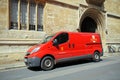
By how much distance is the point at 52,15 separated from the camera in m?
15.2

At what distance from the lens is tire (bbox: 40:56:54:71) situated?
983cm

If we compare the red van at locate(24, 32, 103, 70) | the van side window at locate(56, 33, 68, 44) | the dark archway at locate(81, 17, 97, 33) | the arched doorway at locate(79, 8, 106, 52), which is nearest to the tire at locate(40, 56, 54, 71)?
the red van at locate(24, 32, 103, 70)

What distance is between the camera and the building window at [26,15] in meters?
13.0

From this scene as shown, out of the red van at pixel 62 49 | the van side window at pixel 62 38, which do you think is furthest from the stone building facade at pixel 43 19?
the van side window at pixel 62 38

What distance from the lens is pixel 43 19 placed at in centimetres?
1480

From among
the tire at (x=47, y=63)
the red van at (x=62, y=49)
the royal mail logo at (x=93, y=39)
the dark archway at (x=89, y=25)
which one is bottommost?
the tire at (x=47, y=63)

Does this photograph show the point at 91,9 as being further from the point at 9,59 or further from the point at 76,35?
the point at 9,59

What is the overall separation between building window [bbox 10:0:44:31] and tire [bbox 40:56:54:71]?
4.28 m

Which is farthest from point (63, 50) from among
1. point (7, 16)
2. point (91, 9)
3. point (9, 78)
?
point (91, 9)

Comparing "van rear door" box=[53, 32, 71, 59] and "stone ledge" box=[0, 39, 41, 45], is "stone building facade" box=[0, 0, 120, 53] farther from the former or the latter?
"van rear door" box=[53, 32, 71, 59]

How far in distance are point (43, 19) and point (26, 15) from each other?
1.57 m

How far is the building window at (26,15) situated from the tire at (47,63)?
4.28 meters

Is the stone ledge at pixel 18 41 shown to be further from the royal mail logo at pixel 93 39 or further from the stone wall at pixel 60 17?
the royal mail logo at pixel 93 39

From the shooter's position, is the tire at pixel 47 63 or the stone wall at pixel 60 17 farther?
the stone wall at pixel 60 17
